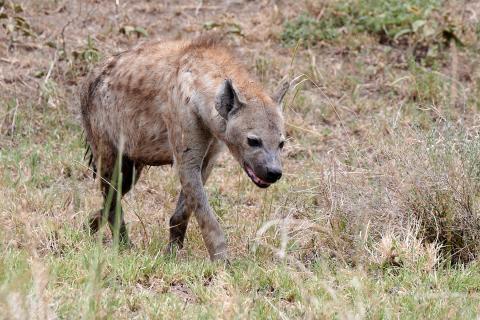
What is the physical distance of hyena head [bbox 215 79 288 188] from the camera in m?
4.43

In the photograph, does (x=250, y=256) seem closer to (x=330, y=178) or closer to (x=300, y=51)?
(x=330, y=178)

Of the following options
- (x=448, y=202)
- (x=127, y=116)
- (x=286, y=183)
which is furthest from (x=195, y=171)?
(x=286, y=183)

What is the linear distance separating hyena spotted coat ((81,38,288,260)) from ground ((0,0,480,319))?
0.80 feet

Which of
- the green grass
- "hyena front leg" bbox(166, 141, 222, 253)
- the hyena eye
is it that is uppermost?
the hyena eye

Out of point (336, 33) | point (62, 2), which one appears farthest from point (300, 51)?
point (62, 2)

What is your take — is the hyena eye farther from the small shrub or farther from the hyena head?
the small shrub

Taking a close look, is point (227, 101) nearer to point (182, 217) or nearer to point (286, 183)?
point (182, 217)

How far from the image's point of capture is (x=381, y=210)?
4953mm

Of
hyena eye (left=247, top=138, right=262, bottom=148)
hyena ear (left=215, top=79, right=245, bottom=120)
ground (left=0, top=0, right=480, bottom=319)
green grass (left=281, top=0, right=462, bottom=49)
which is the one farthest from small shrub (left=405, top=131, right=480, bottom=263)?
green grass (left=281, top=0, right=462, bottom=49)

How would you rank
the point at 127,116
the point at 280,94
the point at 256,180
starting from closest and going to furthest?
1. the point at 256,180
2. the point at 280,94
3. the point at 127,116

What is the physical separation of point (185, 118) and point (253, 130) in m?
0.43

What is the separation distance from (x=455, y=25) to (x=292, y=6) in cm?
146

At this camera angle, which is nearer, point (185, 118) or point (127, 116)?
point (185, 118)

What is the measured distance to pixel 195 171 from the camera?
4766 mm
